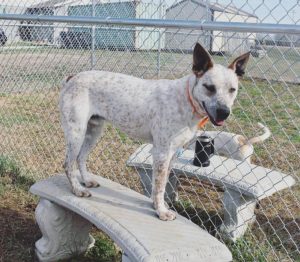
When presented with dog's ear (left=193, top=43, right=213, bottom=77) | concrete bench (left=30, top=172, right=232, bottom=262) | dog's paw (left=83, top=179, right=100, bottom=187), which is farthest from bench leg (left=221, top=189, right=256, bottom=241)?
dog's ear (left=193, top=43, right=213, bottom=77)

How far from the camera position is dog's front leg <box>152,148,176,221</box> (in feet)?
8.57

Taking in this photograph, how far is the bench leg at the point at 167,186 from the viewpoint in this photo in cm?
373

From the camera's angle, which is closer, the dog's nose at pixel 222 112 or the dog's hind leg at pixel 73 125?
the dog's nose at pixel 222 112

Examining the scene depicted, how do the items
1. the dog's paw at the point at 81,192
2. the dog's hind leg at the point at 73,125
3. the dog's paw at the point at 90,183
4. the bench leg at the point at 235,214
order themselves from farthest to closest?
the bench leg at the point at 235,214
the dog's paw at the point at 90,183
the dog's paw at the point at 81,192
the dog's hind leg at the point at 73,125

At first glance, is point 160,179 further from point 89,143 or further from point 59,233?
point 59,233

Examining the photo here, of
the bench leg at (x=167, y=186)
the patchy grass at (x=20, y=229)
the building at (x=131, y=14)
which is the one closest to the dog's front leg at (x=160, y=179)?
the patchy grass at (x=20, y=229)

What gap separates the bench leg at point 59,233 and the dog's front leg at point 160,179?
0.71m

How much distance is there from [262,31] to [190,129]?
668 mm

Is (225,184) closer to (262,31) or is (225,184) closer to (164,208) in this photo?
(164,208)

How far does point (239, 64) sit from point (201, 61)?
0.22m

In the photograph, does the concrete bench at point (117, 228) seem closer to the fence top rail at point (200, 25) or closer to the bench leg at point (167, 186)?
the bench leg at point (167, 186)

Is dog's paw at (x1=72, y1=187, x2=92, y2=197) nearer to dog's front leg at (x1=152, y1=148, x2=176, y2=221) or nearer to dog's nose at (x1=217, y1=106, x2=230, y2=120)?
dog's front leg at (x1=152, y1=148, x2=176, y2=221)

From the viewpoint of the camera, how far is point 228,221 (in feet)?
11.4

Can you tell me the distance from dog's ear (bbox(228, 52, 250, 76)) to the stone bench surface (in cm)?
114
